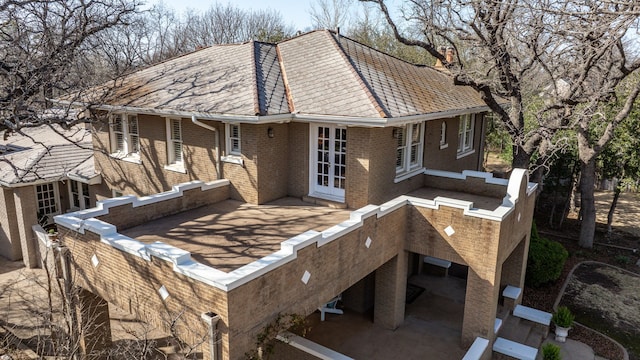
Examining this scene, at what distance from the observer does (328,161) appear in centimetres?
1209

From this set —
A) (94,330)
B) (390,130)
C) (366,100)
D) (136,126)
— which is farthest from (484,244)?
(136,126)

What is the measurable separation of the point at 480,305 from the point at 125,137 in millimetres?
12586

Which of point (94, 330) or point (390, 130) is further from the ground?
point (390, 130)

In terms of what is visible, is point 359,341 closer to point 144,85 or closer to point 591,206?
point 144,85

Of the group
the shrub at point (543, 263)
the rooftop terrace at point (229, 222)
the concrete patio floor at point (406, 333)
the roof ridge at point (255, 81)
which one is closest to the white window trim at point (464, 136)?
Result: the rooftop terrace at point (229, 222)

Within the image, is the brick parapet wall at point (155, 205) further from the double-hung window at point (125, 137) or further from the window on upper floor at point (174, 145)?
the double-hung window at point (125, 137)

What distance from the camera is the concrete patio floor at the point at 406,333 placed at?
1115 centimetres

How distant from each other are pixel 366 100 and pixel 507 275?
7544 mm

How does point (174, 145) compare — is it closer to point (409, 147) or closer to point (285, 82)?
point (285, 82)

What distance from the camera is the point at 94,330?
9.95 m

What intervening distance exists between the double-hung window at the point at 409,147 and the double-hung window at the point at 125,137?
8696 millimetres

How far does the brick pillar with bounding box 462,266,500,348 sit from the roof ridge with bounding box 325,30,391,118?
4.48 meters

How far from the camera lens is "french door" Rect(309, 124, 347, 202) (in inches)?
466

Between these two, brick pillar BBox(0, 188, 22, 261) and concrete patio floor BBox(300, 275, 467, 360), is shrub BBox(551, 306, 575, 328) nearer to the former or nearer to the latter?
concrete patio floor BBox(300, 275, 467, 360)
